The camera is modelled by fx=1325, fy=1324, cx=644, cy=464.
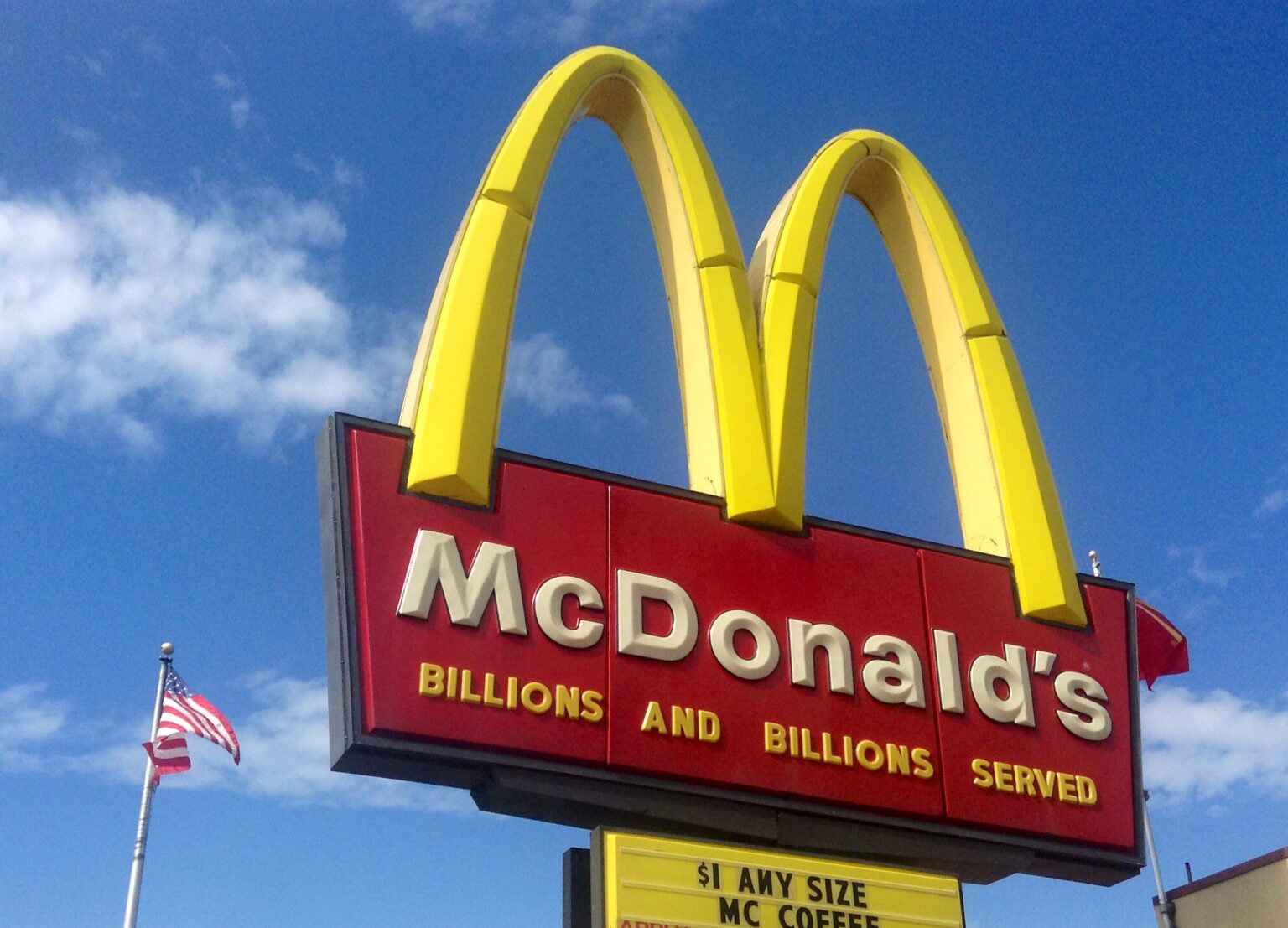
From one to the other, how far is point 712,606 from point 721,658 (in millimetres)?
352

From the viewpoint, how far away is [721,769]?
7.60 m

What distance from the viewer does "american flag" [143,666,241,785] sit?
49.8 feet

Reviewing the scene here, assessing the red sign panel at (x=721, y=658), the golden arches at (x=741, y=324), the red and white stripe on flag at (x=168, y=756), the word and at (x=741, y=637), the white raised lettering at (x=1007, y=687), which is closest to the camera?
the red sign panel at (x=721, y=658)

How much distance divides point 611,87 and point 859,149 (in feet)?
6.93

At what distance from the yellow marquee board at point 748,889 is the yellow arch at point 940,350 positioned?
7.67 ft

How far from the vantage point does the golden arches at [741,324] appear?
8.09 m

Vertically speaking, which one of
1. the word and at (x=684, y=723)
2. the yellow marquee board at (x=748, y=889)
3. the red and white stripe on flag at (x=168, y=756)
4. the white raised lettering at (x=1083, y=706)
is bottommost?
the yellow marquee board at (x=748, y=889)

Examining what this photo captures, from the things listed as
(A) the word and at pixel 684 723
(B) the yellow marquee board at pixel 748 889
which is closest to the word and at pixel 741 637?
(A) the word and at pixel 684 723

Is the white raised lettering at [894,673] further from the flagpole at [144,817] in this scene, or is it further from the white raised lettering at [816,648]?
the flagpole at [144,817]

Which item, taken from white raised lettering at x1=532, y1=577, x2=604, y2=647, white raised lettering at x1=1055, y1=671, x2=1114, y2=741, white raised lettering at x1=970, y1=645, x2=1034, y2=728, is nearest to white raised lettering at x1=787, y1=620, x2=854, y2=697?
white raised lettering at x1=970, y1=645, x2=1034, y2=728

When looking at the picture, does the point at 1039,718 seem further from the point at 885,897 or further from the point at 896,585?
the point at 885,897

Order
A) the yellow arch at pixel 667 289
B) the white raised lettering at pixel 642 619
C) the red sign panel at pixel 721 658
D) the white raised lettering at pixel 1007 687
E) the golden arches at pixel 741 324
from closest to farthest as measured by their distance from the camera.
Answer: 1. the red sign panel at pixel 721 658
2. the white raised lettering at pixel 642 619
3. the yellow arch at pixel 667 289
4. the golden arches at pixel 741 324
5. the white raised lettering at pixel 1007 687

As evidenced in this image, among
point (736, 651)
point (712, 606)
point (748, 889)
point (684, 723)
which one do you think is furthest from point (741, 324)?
point (748, 889)

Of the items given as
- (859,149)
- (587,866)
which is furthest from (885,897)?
(859,149)
